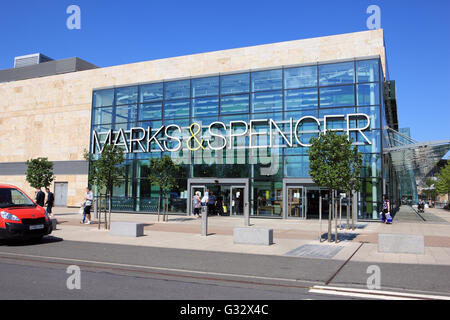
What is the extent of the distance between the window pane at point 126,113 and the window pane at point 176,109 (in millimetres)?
2934

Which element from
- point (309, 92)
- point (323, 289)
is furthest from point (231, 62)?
point (323, 289)

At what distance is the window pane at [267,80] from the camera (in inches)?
1018

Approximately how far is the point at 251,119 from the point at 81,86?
16831 millimetres

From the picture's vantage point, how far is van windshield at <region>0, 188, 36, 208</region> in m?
11.8

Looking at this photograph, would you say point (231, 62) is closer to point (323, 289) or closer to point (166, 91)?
point (166, 91)

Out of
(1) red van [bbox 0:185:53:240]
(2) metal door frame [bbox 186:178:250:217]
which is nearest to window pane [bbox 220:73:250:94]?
(2) metal door frame [bbox 186:178:250:217]

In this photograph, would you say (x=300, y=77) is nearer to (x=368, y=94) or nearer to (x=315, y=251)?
(x=368, y=94)

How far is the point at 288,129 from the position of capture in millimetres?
24969

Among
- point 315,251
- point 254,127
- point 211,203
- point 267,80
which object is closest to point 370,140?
point 254,127

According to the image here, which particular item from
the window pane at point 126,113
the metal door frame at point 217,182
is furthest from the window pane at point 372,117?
the window pane at point 126,113

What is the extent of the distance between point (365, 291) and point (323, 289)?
27.7 inches

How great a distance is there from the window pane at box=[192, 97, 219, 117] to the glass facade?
0.07 metres

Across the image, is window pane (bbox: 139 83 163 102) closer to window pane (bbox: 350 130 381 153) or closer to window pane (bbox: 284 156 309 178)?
window pane (bbox: 284 156 309 178)

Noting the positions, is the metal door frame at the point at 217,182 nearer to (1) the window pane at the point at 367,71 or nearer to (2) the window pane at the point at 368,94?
(2) the window pane at the point at 368,94
